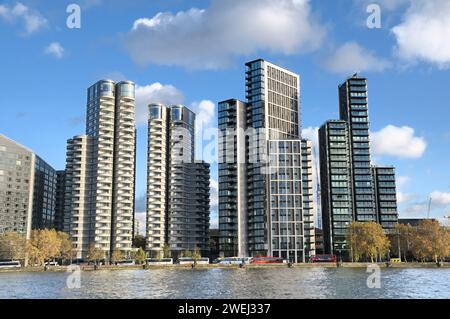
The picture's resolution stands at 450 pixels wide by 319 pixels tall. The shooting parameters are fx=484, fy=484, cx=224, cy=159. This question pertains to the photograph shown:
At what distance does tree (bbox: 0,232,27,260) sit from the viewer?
600 ft

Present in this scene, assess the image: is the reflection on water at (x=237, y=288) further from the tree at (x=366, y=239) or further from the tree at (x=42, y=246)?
the tree at (x=366, y=239)

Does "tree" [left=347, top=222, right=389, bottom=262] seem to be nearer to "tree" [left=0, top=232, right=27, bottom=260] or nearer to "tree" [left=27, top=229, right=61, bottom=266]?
"tree" [left=27, top=229, right=61, bottom=266]

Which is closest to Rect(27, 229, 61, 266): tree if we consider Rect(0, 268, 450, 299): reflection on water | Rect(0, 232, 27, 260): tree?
Rect(0, 232, 27, 260): tree

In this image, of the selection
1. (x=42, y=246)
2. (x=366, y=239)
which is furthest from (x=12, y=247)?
(x=366, y=239)

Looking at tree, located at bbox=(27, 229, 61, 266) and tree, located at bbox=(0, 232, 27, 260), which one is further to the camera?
tree, located at bbox=(0, 232, 27, 260)

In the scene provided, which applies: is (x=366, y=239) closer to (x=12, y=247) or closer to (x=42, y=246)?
(x=42, y=246)

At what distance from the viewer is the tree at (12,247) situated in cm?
18300
